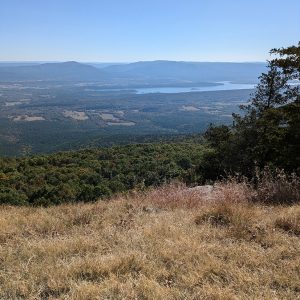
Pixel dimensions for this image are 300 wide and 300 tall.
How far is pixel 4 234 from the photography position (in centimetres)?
424

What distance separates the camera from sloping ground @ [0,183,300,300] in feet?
9.20

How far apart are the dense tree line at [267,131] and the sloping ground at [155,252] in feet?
15.2

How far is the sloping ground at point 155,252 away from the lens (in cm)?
280

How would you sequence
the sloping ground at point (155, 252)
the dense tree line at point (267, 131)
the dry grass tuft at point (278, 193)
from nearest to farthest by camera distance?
the sloping ground at point (155, 252), the dry grass tuft at point (278, 193), the dense tree line at point (267, 131)

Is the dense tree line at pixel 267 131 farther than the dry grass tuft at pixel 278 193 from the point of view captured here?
Yes

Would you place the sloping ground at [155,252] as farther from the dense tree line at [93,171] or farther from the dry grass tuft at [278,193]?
the dense tree line at [93,171]

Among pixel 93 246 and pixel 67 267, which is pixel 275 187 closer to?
pixel 93 246

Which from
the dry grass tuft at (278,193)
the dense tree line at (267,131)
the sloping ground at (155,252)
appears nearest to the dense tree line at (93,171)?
the dense tree line at (267,131)

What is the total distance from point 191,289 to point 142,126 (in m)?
152

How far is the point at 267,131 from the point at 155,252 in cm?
1089

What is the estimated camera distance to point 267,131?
13.4 meters

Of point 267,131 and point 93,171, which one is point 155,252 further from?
point 93,171

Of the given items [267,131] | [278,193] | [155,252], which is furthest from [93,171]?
[155,252]

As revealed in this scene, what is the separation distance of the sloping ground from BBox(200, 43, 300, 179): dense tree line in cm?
463
